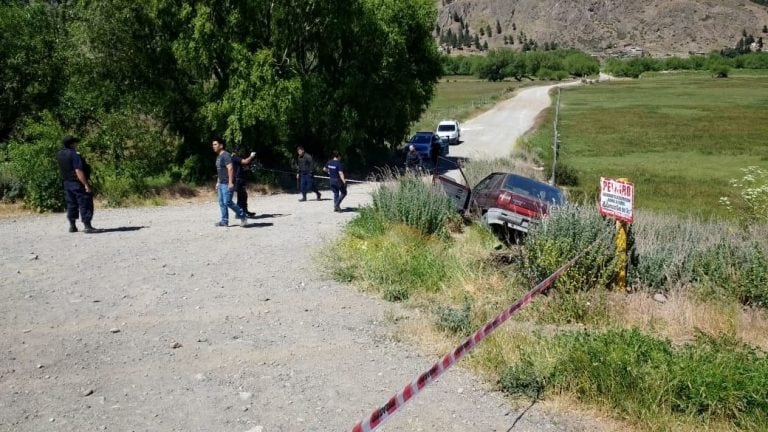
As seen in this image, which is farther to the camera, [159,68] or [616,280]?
[159,68]

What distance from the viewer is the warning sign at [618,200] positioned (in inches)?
319

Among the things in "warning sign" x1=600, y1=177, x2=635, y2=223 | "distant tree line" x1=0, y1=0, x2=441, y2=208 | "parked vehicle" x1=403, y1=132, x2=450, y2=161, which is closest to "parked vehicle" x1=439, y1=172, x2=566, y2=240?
"warning sign" x1=600, y1=177, x2=635, y2=223

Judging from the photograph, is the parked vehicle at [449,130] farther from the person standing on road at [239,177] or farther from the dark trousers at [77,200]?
the dark trousers at [77,200]

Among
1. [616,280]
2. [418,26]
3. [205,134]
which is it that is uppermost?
[418,26]

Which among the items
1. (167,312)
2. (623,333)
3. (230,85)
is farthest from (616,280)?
(230,85)

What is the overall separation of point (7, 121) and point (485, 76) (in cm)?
15326

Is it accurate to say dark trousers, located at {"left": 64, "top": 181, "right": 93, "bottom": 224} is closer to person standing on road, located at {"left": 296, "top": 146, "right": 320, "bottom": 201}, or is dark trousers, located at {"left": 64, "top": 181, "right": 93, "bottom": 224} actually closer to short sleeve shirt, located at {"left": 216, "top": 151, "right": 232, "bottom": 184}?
short sleeve shirt, located at {"left": 216, "top": 151, "right": 232, "bottom": 184}

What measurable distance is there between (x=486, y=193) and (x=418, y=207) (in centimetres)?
165

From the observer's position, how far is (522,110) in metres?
68.5

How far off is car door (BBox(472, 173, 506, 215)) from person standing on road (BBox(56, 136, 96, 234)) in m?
7.04

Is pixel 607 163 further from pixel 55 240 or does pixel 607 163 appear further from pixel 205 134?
pixel 55 240

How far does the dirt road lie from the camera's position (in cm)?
545

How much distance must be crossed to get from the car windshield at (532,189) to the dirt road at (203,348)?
3978 mm

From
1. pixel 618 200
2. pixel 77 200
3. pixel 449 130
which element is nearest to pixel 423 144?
pixel 449 130
